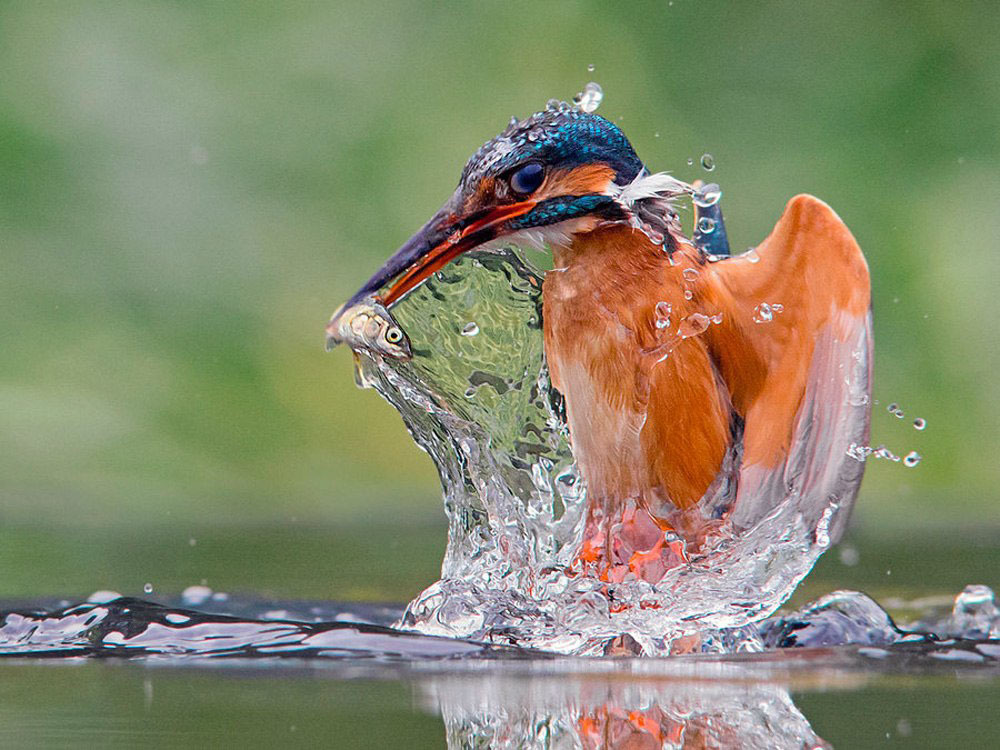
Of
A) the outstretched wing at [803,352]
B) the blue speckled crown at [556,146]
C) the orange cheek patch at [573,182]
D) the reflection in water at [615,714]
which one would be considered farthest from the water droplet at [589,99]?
the reflection in water at [615,714]

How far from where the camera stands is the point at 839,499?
3.69m

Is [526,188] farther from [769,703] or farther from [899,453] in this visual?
[899,453]

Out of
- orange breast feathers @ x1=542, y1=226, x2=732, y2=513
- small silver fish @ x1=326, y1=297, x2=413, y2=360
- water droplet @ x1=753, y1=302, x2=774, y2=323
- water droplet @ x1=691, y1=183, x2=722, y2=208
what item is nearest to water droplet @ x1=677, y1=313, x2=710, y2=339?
orange breast feathers @ x1=542, y1=226, x2=732, y2=513

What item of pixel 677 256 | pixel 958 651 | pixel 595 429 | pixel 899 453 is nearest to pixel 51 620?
pixel 595 429

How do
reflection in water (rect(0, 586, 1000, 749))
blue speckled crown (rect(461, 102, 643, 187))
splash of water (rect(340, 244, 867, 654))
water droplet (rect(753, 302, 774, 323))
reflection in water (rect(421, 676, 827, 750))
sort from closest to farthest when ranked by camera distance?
reflection in water (rect(421, 676, 827, 750)), reflection in water (rect(0, 586, 1000, 749)), splash of water (rect(340, 244, 867, 654)), blue speckled crown (rect(461, 102, 643, 187)), water droplet (rect(753, 302, 774, 323))

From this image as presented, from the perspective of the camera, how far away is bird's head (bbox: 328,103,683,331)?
3.65m

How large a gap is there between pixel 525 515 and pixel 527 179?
85 cm

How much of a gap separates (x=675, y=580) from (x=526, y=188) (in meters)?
0.94

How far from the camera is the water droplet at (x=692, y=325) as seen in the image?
3.69 metres

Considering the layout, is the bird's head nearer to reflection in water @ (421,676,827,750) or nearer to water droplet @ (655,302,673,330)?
water droplet @ (655,302,673,330)

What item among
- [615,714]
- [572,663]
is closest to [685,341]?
[572,663]

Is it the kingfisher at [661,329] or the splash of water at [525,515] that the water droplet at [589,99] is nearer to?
the kingfisher at [661,329]

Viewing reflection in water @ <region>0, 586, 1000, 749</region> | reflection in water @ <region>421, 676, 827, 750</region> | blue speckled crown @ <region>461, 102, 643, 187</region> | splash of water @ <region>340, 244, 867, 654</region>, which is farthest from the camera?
blue speckled crown @ <region>461, 102, 643, 187</region>

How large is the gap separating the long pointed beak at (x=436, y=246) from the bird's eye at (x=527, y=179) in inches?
1.2
